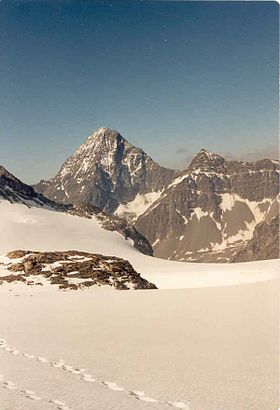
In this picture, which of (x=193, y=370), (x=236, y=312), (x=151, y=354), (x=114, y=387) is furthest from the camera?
(x=236, y=312)

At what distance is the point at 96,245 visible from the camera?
115 m

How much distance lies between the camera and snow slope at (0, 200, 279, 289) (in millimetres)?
51344

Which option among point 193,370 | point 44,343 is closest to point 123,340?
point 44,343

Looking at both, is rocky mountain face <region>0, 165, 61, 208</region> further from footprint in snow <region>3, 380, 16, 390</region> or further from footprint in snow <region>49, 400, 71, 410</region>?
footprint in snow <region>49, 400, 71, 410</region>

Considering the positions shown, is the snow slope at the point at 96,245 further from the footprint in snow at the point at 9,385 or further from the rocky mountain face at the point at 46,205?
the footprint in snow at the point at 9,385

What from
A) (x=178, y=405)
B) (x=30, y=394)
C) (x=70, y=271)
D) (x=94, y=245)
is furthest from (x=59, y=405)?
(x=94, y=245)

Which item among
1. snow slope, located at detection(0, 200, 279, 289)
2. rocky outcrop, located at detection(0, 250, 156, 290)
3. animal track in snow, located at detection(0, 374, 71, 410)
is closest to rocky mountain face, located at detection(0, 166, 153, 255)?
snow slope, located at detection(0, 200, 279, 289)

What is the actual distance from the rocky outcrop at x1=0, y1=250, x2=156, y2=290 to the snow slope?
11.7 meters

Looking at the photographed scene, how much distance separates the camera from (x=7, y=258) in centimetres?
4844

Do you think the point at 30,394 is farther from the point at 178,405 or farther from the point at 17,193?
the point at 17,193

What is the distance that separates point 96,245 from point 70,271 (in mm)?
73506

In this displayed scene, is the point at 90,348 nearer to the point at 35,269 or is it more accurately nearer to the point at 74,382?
the point at 74,382

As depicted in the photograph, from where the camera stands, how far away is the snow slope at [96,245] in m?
51.3

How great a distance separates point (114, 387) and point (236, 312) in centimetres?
1134
